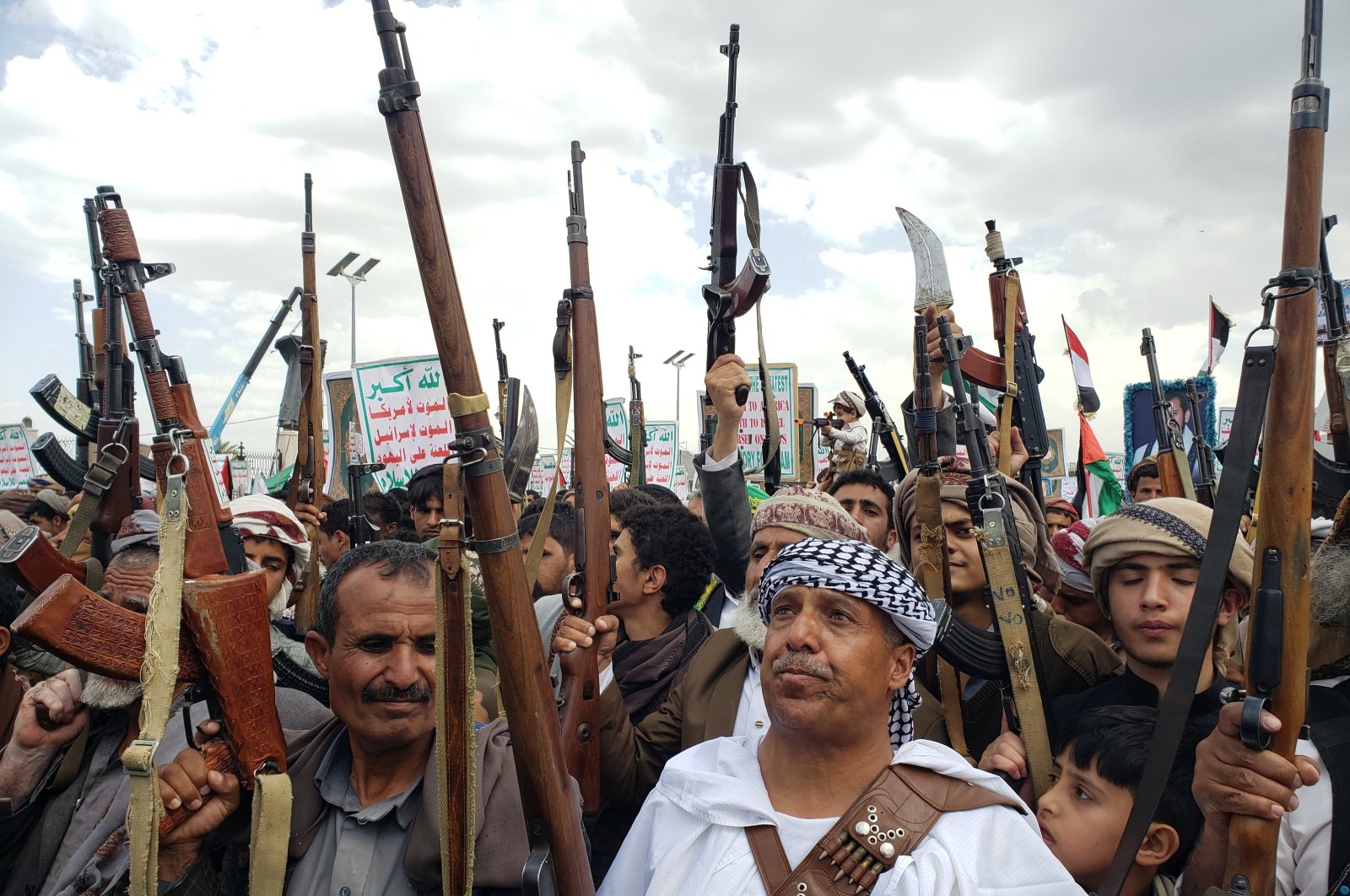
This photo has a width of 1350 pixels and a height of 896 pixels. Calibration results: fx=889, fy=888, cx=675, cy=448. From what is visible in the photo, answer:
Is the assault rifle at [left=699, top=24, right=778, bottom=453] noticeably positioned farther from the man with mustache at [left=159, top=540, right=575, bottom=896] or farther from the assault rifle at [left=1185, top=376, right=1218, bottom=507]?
the assault rifle at [left=1185, top=376, right=1218, bottom=507]

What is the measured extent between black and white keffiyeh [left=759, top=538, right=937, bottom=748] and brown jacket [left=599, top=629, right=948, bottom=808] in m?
0.79

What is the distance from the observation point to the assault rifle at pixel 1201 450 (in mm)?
5539

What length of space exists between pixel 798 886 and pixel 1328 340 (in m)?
2.39

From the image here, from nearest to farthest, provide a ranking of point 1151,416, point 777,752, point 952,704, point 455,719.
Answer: point 455,719 < point 777,752 < point 952,704 < point 1151,416

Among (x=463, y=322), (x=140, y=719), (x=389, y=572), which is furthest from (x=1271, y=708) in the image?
(x=140, y=719)

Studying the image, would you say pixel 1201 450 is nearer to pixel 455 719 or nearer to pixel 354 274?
pixel 455 719

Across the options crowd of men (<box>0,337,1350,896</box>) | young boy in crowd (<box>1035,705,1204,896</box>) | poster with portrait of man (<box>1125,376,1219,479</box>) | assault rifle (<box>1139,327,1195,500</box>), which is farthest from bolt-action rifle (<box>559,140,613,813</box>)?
poster with portrait of man (<box>1125,376,1219,479</box>)

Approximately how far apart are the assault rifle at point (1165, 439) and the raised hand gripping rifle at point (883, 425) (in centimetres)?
173

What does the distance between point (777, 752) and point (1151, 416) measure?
6018mm

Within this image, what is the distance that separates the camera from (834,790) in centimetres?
210

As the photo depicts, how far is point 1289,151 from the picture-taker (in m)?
1.98

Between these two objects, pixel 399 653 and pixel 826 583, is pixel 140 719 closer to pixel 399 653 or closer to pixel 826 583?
pixel 399 653

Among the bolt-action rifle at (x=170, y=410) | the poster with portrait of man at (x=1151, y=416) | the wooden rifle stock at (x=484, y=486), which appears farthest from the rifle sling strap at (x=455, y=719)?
the poster with portrait of man at (x=1151, y=416)

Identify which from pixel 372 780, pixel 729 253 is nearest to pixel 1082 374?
pixel 729 253
